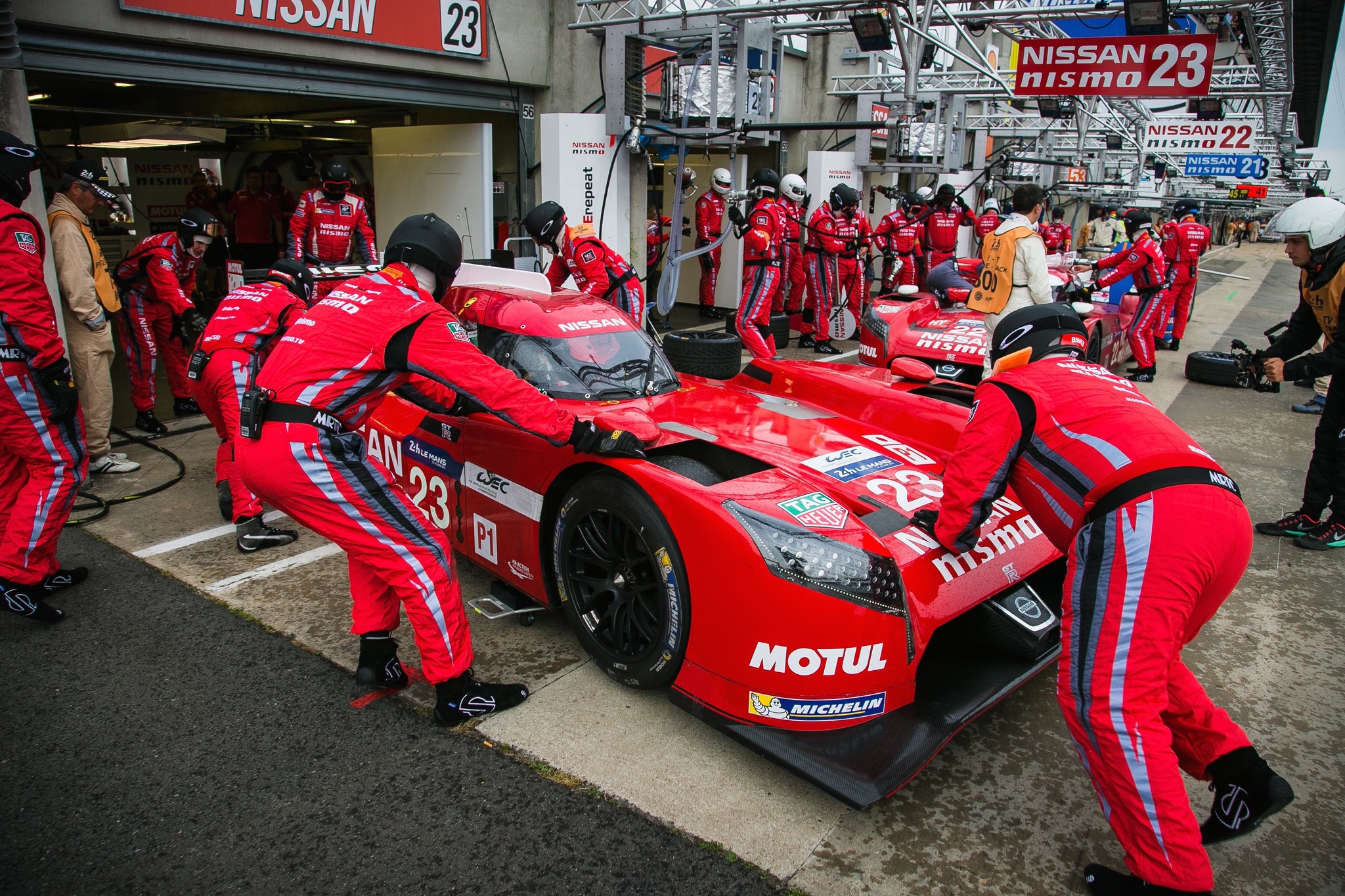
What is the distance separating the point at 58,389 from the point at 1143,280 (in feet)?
32.5

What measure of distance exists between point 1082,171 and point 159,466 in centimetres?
1946

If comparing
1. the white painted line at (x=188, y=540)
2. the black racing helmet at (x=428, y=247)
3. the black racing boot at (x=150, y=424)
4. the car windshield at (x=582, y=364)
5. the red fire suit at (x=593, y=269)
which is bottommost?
the white painted line at (x=188, y=540)

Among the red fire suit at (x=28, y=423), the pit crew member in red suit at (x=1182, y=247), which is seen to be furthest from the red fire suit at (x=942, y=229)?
the red fire suit at (x=28, y=423)

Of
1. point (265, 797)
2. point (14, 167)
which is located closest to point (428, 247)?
point (265, 797)

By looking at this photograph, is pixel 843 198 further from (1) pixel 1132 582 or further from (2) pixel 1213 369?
(1) pixel 1132 582

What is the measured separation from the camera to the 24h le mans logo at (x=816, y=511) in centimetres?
270

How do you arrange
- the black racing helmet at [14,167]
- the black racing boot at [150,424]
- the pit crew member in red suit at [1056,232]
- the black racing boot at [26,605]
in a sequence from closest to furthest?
the black racing boot at [26,605], the black racing helmet at [14,167], the black racing boot at [150,424], the pit crew member in red suit at [1056,232]

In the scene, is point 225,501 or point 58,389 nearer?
point 58,389

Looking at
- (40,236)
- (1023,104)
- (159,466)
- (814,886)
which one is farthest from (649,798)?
(1023,104)

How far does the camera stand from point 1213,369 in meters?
9.30

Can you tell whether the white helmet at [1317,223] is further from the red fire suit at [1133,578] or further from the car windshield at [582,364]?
the car windshield at [582,364]

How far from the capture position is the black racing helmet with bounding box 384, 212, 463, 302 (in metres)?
2.96

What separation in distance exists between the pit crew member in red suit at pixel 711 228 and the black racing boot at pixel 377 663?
781cm

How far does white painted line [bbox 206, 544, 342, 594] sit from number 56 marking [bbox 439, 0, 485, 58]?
18.5 feet
